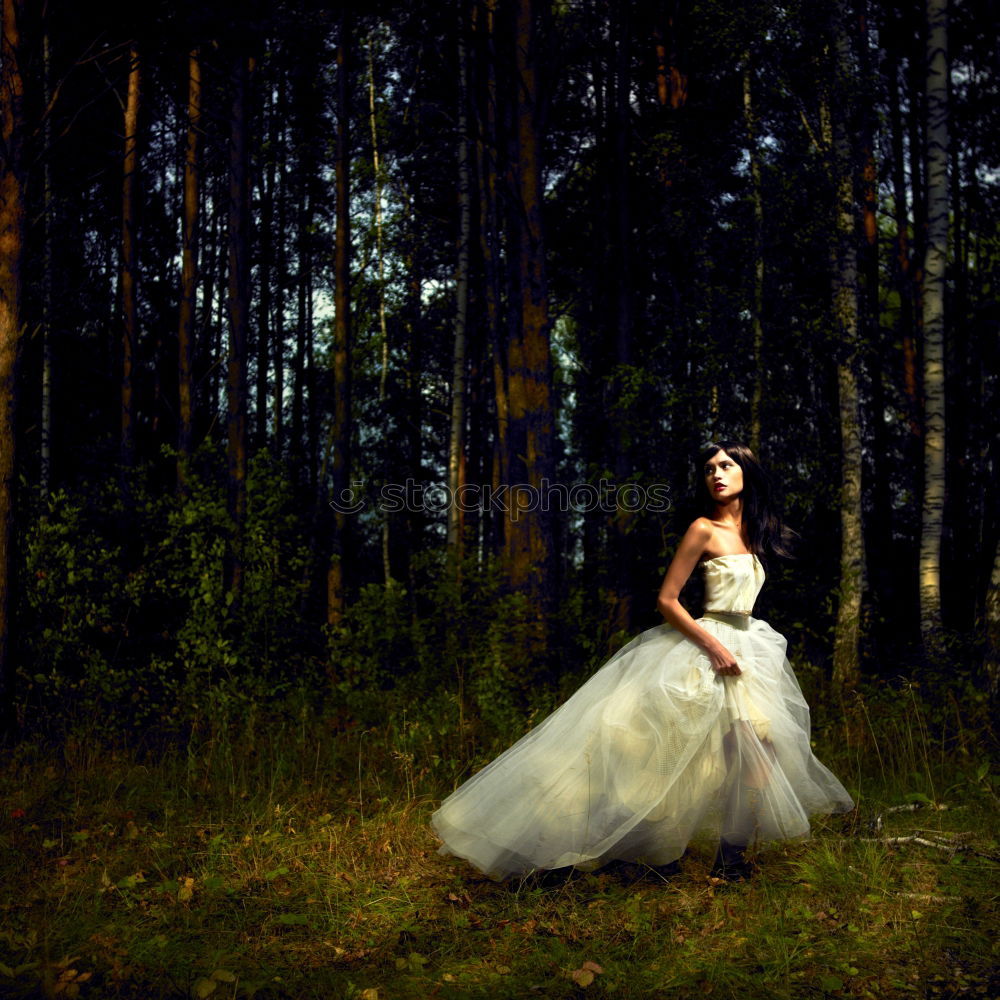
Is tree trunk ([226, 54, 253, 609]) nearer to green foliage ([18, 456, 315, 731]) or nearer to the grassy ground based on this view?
A: green foliage ([18, 456, 315, 731])

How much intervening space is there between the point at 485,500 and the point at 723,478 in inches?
692

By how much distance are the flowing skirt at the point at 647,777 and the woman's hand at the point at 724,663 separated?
0.17 ft

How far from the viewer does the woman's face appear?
480 cm

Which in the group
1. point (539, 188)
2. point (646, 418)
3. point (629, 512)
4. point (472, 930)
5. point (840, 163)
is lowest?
point (472, 930)

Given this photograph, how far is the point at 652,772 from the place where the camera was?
448 cm

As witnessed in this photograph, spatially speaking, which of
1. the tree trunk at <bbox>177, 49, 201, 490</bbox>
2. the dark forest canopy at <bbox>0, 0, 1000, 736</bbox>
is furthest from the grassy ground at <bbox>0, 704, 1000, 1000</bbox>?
the tree trunk at <bbox>177, 49, 201, 490</bbox>

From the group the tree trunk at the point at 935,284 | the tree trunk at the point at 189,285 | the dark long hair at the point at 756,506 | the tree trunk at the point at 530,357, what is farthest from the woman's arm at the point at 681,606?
the tree trunk at the point at 189,285

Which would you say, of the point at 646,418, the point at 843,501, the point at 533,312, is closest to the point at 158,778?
the point at 533,312

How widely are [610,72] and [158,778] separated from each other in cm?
1521

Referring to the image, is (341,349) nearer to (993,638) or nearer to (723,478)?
(993,638)

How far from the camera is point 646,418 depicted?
14305 millimetres

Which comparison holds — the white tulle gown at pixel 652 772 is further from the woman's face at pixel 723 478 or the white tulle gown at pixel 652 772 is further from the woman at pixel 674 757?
the woman's face at pixel 723 478

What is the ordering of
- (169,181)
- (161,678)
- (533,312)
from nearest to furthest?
1. (161,678)
2. (533,312)
3. (169,181)

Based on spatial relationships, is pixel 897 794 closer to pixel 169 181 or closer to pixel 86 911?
pixel 86 911
